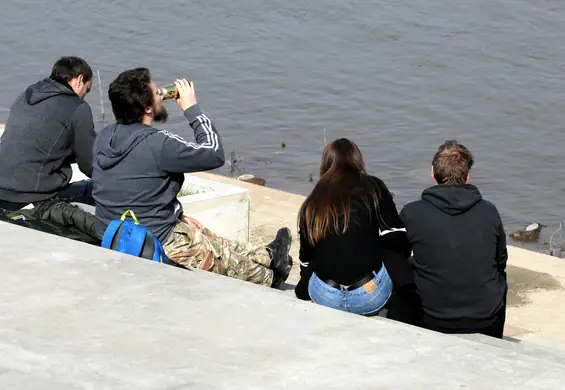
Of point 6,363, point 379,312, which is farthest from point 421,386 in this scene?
point 379,312

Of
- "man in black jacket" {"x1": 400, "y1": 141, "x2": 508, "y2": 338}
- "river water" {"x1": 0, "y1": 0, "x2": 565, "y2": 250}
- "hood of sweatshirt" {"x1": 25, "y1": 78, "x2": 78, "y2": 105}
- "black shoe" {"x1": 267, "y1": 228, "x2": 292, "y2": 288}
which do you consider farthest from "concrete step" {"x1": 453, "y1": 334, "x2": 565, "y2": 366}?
"river water" {"x1": 0, "y1": 0, "x2": 565, "y2": 250}

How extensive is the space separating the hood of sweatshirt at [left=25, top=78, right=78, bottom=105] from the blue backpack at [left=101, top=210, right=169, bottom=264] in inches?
48.8

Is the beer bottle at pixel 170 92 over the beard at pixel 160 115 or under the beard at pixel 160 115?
over

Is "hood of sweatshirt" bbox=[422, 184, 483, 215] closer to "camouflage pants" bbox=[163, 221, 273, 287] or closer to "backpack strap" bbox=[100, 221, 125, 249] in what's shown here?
"camouflage pants" bbox=[163, 221, 273, 287]

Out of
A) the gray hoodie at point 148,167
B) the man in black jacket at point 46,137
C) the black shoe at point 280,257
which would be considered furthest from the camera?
the black shoe at point 280,257

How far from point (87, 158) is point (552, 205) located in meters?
7.89

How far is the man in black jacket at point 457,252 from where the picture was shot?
5.30 metres

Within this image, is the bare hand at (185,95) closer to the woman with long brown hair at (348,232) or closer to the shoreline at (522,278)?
the woman with long brown hair at (348,232)

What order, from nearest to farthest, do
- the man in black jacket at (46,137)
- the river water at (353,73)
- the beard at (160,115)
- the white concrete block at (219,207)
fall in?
1. the beard at (160,115)
2. the man in black jacket at (46,137)
3. the white concrete block at (219,207)
4. the river water at (353,73)

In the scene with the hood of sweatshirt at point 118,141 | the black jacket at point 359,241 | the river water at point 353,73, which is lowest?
the river water at point 353,73

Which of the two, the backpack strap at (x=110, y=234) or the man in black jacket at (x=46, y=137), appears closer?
the backpack strap at (x=110, y=234)

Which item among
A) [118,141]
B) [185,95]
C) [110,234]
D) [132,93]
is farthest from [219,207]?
[110,234]

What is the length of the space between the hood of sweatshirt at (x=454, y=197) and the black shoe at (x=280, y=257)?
1392mm

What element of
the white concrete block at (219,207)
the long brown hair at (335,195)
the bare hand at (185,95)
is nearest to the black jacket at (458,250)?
the long brown hair at (335,195)
